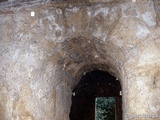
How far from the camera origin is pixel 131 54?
1.78 meters

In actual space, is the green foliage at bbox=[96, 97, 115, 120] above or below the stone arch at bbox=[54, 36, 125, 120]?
below

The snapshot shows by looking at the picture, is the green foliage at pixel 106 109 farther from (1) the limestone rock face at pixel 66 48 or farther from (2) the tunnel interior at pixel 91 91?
(1) the limestone rock face at pixel 66 48

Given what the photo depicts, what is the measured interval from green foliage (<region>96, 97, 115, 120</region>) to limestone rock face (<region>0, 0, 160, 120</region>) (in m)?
5.94

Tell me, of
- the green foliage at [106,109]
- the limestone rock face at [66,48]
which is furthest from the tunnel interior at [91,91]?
the green foliage at [106,109]

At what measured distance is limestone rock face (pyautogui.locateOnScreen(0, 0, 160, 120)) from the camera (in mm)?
1727

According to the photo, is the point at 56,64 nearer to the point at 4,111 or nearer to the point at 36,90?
the point at 36,90

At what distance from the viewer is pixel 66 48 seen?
82.5 inches

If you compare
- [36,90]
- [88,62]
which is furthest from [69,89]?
[36,90]

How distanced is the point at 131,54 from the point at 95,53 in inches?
21.6

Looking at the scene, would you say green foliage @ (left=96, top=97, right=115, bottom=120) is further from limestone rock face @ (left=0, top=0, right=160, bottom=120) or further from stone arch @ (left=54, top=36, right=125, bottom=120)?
limestone rock face @ (left=0, top=0, right=160, bottom=120)

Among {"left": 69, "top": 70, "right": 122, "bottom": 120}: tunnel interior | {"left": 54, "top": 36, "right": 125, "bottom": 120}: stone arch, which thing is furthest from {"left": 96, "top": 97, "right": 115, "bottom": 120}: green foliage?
{"left": 54, "top": 36, "right": 125, "bottom": 120}: stone arch

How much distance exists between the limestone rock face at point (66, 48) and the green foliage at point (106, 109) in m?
5.94

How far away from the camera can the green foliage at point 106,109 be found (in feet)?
25.9

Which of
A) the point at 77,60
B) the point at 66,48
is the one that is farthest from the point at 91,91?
the point at 66,48
